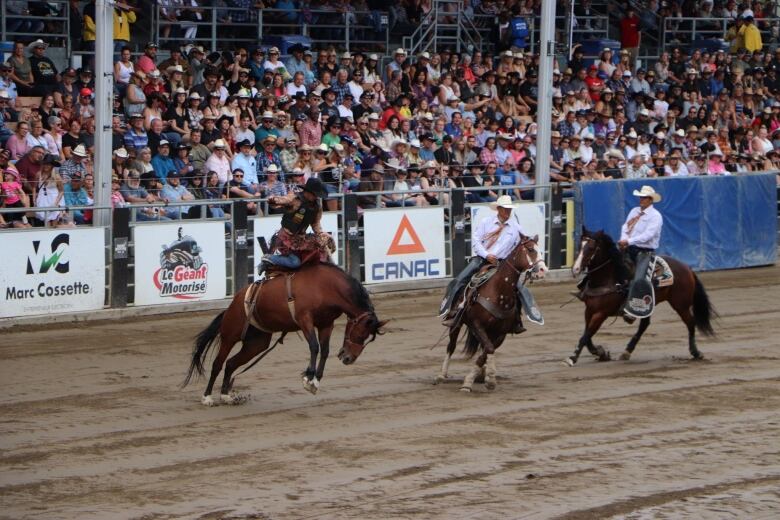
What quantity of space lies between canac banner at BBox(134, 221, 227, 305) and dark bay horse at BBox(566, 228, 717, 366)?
627 cm

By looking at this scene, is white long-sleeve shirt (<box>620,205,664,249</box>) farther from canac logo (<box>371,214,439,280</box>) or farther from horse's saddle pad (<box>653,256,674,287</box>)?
canac logo (<box>371,214,439,280</box>)

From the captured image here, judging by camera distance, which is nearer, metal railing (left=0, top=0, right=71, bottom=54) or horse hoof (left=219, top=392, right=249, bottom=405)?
horse hoof (left=219, top=392, right=249, bottom=405)

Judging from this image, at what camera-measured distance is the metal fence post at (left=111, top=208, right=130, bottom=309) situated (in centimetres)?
1923

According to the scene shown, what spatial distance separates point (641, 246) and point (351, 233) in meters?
6.05

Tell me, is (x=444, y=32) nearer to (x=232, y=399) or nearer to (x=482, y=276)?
(x=482, y=276)

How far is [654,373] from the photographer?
16141mm

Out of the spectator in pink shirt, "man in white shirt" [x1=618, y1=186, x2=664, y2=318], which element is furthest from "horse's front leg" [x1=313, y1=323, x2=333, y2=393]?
the spectator in pink shirt

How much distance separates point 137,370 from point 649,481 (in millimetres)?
7118

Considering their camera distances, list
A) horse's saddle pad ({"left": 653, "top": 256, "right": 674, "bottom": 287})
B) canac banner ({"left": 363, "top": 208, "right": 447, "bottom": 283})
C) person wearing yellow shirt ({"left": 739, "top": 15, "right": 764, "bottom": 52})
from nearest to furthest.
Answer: horse's saddle pad ({"left": 653, "top": 256, "right": 674, "bottom": 287})
canac banner ({"left": 363, "top": 208, "right": 447, "bottom": 283})
person wearing yellow shirt ({"left": 739, "top": 15, "right": 764, "bottom": 52})

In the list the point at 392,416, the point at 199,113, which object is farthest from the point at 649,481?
the point at 199,113

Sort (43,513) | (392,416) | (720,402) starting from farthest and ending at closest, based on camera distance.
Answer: (720,402), (392,416), (43,513)

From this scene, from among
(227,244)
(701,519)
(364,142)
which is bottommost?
(701,519)

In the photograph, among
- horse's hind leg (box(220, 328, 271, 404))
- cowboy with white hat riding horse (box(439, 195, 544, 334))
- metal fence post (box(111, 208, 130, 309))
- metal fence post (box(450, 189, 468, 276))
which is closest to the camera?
horse's hind leg (box(220, 328, 271, 404))

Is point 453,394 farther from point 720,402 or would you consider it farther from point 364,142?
point 364,142
